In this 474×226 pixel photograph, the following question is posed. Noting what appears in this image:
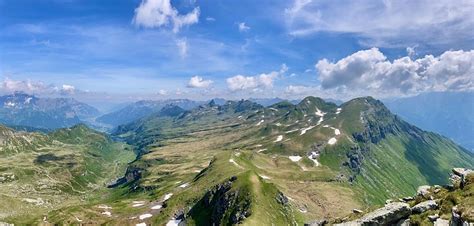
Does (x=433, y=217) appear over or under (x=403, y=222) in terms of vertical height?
over

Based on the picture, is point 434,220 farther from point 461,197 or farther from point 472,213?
point 472,213

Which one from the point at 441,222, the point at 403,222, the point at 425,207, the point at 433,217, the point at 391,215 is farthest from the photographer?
the point at 391,215

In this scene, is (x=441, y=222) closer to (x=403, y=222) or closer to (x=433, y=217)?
(x=433, y=217)

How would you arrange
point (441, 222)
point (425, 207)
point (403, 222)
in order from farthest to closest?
point (403, 222)
point (425, 207)
point (441, 222)

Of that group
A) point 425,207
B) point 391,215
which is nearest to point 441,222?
point 425,207

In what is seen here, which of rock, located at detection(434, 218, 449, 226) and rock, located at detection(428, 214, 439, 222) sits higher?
rock, located at detection(434, 218, 449, 226)

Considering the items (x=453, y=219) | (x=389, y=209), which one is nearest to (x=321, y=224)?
(x=389, y=209)

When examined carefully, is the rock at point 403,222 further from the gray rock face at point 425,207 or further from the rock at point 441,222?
the rock at point 441,222

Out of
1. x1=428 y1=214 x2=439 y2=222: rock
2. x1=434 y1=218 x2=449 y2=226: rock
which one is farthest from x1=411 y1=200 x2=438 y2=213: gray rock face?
x1=434 y1=218 x2=449 y2=226: rock

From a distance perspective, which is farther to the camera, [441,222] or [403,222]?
[403,222]

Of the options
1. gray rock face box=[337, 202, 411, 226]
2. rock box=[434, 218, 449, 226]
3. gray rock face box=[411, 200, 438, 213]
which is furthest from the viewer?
gray rock face box=[337, 202, 411, 226]

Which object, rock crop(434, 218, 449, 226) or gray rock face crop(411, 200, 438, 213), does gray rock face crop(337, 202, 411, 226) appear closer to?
gray rock face crop(411, 200, 438, 213)

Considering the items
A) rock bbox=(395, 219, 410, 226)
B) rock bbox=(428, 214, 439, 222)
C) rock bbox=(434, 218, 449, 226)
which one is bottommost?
rock bbox=(395, 219, 410, 226)
